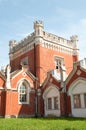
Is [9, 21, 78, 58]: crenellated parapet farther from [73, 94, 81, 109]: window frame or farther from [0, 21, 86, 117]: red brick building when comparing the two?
[73, 94, 81, 109]: window frame

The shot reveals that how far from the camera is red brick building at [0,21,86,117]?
22000 mm

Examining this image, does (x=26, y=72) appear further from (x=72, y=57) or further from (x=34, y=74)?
(x=72, y=57)

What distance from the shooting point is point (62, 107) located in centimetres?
2188

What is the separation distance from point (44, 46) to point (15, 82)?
657 cm

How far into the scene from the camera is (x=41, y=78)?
26.0 meters

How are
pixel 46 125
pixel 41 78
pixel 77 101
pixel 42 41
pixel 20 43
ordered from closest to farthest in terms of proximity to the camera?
pixel 46 125, pixel 77 101, pixel 41 78, pixel 42 41, pixel 20 43

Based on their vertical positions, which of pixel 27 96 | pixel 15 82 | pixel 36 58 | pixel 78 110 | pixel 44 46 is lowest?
pixel 78 110

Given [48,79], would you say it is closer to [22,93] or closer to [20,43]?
[22,93]

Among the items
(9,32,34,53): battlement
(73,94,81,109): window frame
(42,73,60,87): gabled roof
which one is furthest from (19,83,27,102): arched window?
(9,32,34,53): battlement

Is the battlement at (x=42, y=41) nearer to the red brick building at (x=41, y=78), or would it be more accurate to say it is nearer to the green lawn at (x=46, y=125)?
the red brick building at (x=41, y=78)

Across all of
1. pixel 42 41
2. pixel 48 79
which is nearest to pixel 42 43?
pixel 42 41

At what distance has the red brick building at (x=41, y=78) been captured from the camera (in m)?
22.0

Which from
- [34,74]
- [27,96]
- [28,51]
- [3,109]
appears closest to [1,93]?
[3,109]

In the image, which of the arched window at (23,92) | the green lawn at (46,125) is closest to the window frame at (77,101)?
the arched window at (23,92)
